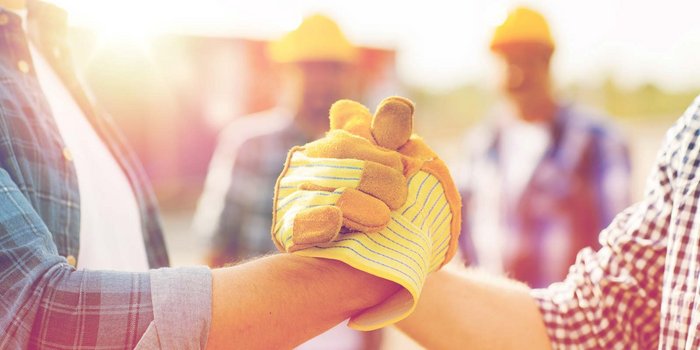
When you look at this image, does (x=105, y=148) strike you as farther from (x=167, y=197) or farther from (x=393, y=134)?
(x=167, y=197)

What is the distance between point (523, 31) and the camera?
526 cm

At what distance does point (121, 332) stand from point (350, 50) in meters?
4.13

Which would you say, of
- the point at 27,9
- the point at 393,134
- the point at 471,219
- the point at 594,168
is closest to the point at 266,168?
the point at 471,219

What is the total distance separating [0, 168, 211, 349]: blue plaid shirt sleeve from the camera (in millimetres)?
1377

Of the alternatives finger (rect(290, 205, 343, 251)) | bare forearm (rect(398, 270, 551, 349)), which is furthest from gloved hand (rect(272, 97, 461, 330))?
bare forearm (rect(398, 270, 551, 349))

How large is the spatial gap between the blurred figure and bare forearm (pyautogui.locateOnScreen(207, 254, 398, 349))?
2737mm

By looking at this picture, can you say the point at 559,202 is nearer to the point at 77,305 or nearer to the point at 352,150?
the point at 352,150

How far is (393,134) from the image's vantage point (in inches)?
63.1

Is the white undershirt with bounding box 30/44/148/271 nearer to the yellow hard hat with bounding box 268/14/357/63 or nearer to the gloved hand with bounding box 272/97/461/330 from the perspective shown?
the gloved hand with bounding box 272/97/461/330

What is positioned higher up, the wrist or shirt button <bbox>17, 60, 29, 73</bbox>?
shirt button <bbox>17, 60, 29, 73</bbox>

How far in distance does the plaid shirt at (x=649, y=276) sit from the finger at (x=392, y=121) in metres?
0.76

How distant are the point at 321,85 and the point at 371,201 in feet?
12.0

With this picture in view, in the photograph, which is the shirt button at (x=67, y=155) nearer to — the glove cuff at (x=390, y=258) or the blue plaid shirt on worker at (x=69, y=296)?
the blue plaid shirt on worker at (x=69, y=296)

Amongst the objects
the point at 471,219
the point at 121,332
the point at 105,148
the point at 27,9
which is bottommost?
the point at 471,219
